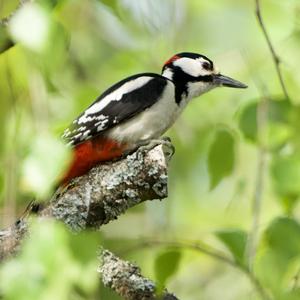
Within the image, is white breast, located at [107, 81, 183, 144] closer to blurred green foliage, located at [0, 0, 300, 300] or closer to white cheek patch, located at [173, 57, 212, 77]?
blurred green foliage, located at [0, 0, 300, 300]

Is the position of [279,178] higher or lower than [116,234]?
lower

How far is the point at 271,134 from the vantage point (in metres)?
4.18

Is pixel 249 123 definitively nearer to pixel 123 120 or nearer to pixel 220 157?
pixel 220 157

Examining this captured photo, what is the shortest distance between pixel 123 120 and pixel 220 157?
683 mm

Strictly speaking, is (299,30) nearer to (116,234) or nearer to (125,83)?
(125,83)

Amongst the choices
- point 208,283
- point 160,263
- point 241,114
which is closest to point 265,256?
point 160,263

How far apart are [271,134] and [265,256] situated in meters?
0.91

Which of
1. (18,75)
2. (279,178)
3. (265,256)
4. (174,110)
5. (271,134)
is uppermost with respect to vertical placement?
(18,75)

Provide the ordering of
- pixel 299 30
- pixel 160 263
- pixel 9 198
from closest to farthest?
pixel 9 198
pixel 160 263
pixel 299 30

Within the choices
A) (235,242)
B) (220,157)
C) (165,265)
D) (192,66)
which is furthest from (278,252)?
(192,66)

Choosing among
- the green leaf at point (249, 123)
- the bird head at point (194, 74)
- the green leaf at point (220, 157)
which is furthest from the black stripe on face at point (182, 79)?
the green leaf at point (220, 157)

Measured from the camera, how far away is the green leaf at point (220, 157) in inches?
150

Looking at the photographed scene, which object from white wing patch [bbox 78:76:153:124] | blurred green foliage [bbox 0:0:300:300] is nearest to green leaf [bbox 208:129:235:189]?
blurred green foliage [bbox 0:0:300:300]

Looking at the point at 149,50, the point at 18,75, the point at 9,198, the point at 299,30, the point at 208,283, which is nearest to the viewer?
the point at 9,198
